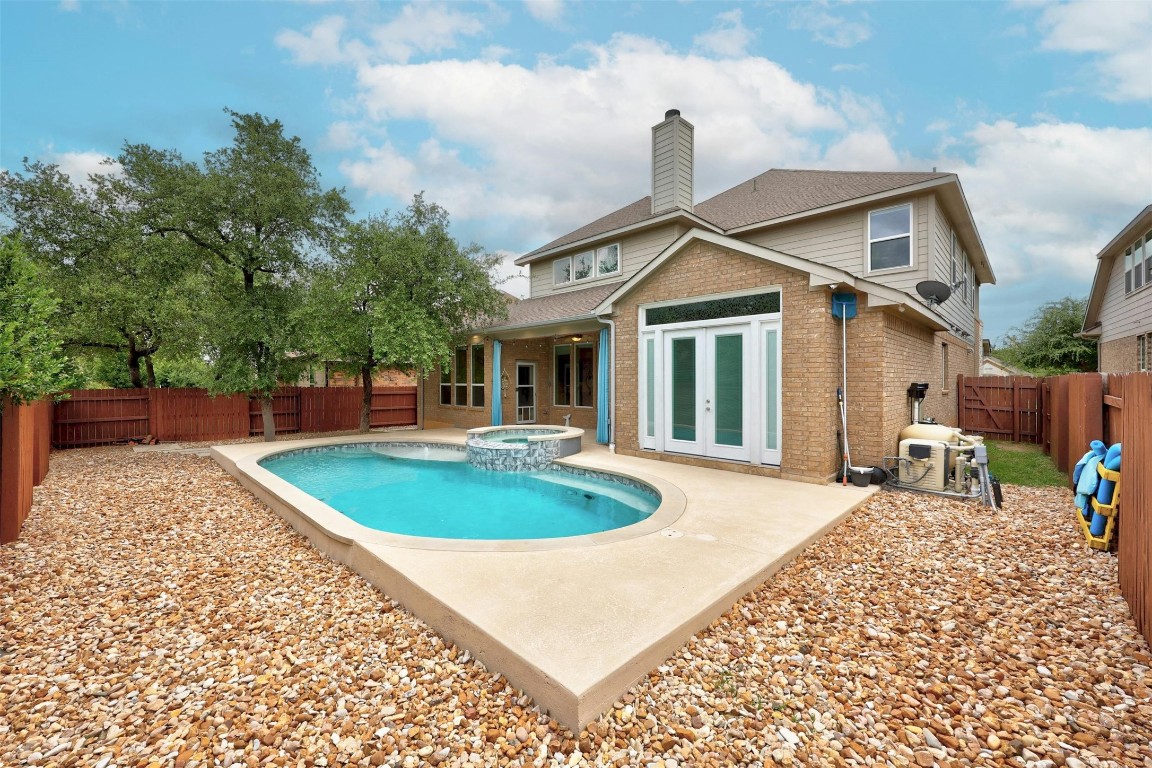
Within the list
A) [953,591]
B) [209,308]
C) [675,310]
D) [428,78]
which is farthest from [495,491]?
[428,78]

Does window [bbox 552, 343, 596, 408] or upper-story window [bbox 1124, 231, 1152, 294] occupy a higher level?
upper-story window [bbox 1124, 231, 1152, 294]

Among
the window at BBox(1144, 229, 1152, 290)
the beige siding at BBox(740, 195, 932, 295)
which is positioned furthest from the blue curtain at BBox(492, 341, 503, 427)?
the window at BBox(1144, 229, 1152, 290)

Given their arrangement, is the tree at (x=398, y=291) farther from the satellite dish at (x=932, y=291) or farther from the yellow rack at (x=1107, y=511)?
the yellow rack at (x=1107, y=511)

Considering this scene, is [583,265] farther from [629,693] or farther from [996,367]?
[996,367]

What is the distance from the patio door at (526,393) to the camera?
15055 millimetres

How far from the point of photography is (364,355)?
12953mm

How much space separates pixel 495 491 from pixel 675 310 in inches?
179

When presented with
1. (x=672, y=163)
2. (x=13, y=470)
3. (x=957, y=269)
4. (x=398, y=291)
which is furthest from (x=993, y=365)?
(x=13, y=470)

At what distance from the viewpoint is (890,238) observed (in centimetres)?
1019

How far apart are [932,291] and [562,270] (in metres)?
10.0

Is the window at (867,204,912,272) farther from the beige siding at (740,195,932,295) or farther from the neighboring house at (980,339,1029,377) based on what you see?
the neighboring house at (980,339,1029,377)

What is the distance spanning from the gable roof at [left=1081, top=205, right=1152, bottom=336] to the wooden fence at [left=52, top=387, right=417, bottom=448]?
2126cm

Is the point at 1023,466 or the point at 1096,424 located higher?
the point at 1096,424

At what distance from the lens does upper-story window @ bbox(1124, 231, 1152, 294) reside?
1194 cm
